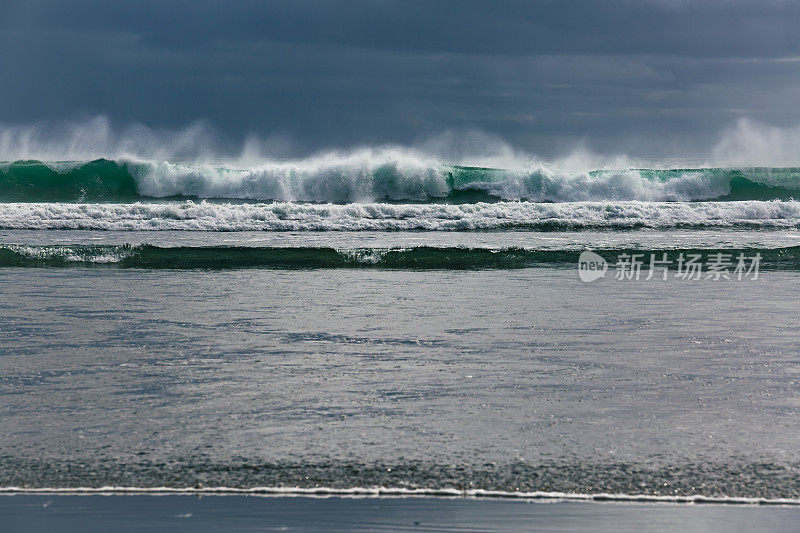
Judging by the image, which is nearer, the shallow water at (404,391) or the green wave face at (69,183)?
the shallow water at (404,391)

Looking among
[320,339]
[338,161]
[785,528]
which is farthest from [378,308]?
[338,161]

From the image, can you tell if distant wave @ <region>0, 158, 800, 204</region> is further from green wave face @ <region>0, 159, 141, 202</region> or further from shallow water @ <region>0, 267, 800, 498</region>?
shallow water @ <region>0, 267, 800, 498</region>

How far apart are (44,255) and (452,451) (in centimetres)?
833

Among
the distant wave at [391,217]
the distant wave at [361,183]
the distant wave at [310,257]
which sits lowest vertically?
the distant wave at [310,257]

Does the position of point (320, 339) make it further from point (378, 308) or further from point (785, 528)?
point (785, 528)

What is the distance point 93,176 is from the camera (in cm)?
2870

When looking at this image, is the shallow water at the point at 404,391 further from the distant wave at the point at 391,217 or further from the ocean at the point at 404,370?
the distant wave at the point at 391,217

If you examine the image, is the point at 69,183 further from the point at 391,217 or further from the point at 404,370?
the point at 404,370

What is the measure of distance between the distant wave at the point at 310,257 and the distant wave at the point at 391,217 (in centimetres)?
474

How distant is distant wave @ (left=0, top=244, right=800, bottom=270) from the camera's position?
9.60 metres

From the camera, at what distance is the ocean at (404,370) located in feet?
9.57

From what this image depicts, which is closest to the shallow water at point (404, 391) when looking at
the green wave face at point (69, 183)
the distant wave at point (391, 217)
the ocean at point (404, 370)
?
the ocean at point (404, 370)

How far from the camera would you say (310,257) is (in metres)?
10.2

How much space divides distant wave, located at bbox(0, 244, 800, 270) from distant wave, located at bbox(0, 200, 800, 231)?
4.74 meters
